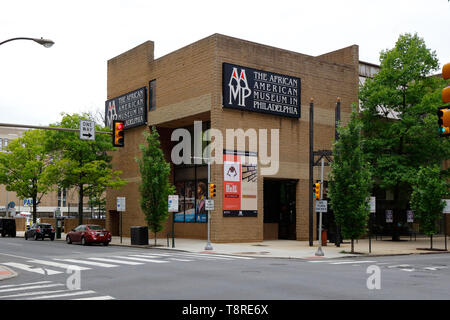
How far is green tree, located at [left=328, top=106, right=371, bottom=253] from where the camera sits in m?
26.7

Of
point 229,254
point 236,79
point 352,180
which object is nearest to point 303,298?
point 229,254

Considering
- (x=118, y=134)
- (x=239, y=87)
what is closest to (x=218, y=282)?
(x=118, y=134)

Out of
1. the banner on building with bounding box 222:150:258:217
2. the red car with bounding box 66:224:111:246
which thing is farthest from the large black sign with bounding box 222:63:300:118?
the red car with bounding box 66:224:111:246

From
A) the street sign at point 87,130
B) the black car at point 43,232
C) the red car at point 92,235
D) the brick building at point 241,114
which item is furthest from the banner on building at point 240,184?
the black car at point 43,232

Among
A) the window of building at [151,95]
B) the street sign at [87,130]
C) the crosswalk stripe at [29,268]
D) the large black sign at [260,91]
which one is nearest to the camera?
the crosswalk stripe at [29,268]

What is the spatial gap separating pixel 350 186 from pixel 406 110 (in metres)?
14.4

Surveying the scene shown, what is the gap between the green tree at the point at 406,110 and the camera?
122 feet

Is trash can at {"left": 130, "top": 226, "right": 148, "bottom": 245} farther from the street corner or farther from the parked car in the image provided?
the parked car

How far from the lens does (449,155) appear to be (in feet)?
125

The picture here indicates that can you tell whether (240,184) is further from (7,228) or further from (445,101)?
(7,228)

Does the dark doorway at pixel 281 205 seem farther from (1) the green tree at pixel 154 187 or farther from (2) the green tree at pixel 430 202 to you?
(2) the green tree at pixel 430 202

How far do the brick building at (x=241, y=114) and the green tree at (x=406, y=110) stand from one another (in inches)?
131
